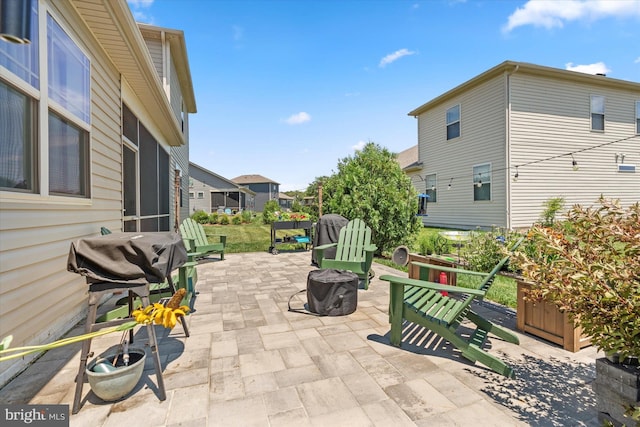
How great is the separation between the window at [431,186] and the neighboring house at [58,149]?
11788mm

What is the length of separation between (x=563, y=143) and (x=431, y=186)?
4.86 meters

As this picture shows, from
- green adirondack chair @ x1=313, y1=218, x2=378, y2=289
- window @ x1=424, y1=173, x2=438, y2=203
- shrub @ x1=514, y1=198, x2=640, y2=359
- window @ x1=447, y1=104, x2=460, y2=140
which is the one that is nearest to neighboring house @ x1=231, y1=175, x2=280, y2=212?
window @ x1=424, y1=173, x2=438, y2=203

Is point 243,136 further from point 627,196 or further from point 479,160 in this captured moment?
point 627,196

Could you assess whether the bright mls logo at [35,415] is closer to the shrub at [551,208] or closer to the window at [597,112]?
the shrub at [551,208]

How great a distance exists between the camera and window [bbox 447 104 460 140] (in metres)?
12.1

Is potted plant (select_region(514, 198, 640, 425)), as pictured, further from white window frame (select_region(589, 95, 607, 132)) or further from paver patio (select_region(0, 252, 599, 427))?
white window frame (select_region(589, 95, 607, 132))

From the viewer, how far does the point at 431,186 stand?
45.6ft

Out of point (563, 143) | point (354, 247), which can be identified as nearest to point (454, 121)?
point (563, 143)

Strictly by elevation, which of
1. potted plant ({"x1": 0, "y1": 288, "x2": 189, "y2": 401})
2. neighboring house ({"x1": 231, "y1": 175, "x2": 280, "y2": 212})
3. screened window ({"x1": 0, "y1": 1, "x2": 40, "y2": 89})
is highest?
neighboring house ({"x1": 231, "y1": 175, "x2": 280, "y2": 212})

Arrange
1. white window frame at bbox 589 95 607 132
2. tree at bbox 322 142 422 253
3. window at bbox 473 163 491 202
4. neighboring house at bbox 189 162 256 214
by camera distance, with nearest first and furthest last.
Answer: tree at bbox 322 142 422 253 → window at bbox 473 163 491 202 → white window frame at bbox 589 95 607 132 → neighboring house at bbox 189 162 256 214

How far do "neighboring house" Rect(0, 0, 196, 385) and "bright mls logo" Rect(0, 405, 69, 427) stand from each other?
2.13 ft

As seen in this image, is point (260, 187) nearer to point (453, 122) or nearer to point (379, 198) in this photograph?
point (453, 122)

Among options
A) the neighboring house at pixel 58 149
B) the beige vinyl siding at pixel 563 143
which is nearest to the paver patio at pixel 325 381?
the neighboring house at pixel 58 149

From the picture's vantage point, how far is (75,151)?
3.18 meters
